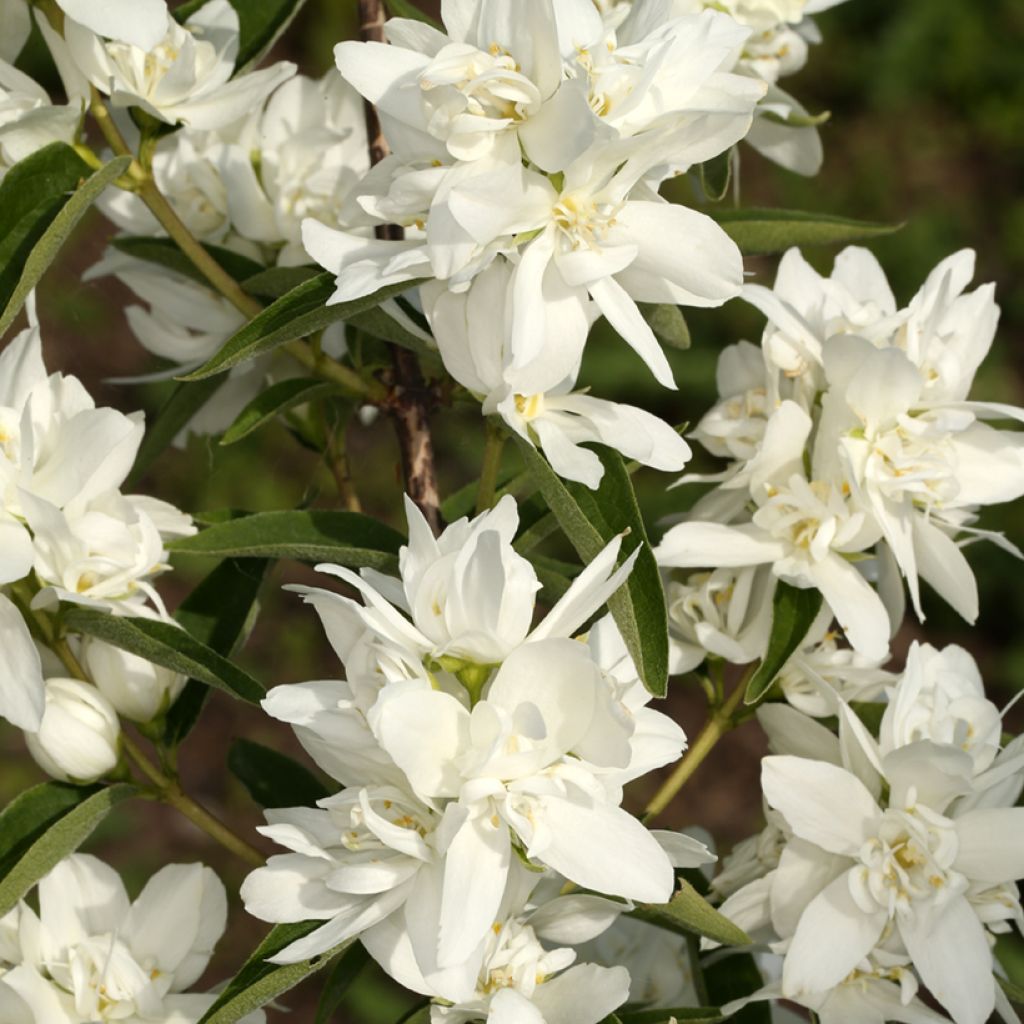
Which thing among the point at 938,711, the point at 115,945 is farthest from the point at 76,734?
the point at 938,711

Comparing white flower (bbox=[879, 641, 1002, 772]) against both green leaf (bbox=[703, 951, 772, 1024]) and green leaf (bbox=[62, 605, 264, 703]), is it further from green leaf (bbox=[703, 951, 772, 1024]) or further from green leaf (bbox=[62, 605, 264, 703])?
green leaf (bbox=[62, 605, 264, 703])

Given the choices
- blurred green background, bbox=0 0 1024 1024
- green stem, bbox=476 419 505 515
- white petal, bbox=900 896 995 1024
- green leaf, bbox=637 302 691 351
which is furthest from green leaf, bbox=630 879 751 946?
blurred green background, bbox=0 0 1024 1024

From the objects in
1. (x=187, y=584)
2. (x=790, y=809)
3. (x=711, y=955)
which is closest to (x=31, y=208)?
(x=790, y=809)

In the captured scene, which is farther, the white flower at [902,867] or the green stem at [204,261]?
the green stem at [204,261]

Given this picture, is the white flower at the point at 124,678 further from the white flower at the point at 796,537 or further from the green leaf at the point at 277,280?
the white flower at the point at 796,537

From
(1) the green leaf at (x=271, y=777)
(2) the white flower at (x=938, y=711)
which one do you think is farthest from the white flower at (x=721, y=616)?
(1) the green leaf at (x=271, y=777)
